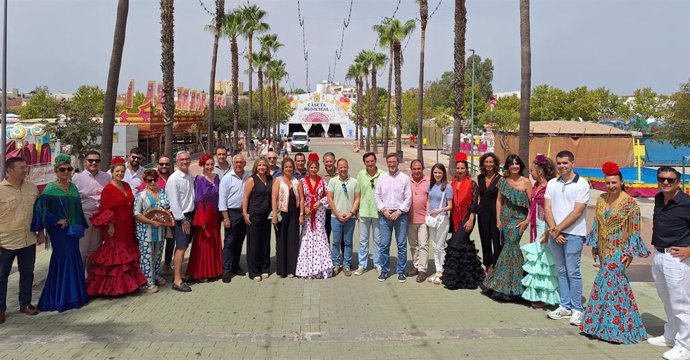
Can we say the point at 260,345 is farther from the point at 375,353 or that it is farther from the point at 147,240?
the point at 147,240

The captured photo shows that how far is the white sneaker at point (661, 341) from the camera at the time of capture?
5098 mm

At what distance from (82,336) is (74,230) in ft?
4.21

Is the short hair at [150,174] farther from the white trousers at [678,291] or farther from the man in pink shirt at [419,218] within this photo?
the white trousers at [678,291]

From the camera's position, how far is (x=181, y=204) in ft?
22.4

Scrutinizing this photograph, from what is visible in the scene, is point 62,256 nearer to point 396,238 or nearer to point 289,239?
point 289,239

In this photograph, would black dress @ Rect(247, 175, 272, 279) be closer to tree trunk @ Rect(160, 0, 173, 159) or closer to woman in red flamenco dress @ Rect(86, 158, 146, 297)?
woman in red flamenco dress @ Rect(86, 158, 146, 297)

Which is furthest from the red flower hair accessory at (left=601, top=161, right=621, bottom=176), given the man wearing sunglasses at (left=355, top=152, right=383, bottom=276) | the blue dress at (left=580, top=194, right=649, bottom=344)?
the man wearing sunglasses at (left=355, top=152, right=383, bottom=276)

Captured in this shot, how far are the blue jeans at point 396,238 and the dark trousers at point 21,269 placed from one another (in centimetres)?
420

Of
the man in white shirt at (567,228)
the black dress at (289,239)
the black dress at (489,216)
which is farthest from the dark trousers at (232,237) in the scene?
the man in white shirt at (567,228)

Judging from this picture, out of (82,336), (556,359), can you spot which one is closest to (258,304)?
(82,336)

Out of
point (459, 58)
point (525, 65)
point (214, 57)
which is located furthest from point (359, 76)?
point (525, 65)

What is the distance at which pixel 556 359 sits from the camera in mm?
4816

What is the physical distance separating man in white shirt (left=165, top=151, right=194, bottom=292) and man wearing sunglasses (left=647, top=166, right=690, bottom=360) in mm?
5255

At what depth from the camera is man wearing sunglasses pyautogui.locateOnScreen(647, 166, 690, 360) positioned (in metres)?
4.82
